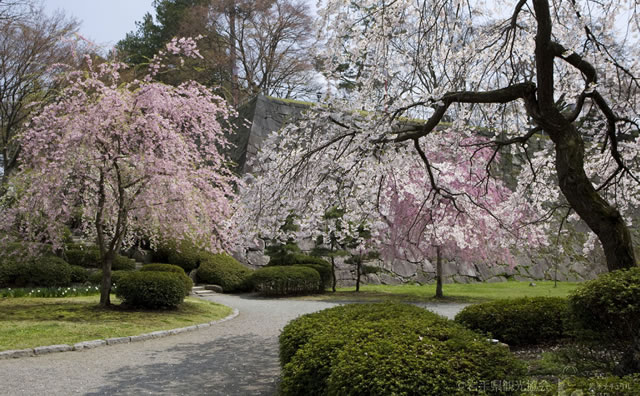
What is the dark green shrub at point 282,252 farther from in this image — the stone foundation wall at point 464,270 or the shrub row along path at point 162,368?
the shrub row along path at point 162,368

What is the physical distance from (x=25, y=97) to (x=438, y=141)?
17.5m

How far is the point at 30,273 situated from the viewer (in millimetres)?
14117

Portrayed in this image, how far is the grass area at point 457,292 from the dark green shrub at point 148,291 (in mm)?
5488

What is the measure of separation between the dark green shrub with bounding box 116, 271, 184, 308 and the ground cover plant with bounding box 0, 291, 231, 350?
232 mm

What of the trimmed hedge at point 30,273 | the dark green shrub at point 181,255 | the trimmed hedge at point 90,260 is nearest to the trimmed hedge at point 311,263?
the dark green shrub at point 181,255

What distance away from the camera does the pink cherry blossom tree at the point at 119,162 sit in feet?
31.5

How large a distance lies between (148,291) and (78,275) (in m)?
6.14

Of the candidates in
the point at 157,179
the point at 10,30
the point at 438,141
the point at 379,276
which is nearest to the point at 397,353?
the point at 438,141

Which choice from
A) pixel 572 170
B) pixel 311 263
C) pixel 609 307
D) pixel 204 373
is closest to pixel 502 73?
pixel 572 170

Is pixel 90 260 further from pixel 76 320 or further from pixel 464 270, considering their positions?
pixel 464 270

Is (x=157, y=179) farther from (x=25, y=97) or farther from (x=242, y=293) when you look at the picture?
(x=25, y=97)

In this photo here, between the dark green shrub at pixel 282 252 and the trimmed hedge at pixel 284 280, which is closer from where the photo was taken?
the trimmed hedge at pixel 284 280

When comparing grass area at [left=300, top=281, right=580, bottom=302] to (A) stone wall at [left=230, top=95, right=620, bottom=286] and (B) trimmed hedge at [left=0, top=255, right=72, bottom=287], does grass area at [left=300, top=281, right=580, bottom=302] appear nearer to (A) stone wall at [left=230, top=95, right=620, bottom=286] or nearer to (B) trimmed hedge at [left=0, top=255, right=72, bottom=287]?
(A) stone wall at [left=230, top=95, right=620, bottom=286]

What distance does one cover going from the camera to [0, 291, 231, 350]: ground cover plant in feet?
24.2
